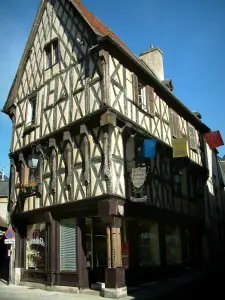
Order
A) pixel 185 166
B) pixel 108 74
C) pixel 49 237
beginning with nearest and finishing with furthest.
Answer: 1. pixel 108 74
2. pixel 49 237
3. pixel 185 166

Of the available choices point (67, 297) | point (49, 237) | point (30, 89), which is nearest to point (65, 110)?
point (30, 89)

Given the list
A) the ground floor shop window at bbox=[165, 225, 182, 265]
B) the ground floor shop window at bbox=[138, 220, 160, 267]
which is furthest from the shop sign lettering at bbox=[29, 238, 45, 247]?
the ground floor shop window at bbox=[165, 225, 182, 265]

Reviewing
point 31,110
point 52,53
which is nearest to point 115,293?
point 31,110

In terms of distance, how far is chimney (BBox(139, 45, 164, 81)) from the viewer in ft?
56.0

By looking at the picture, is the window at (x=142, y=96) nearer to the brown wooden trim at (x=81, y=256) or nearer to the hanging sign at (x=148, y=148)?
the hanging sign at (x=148, y=148)

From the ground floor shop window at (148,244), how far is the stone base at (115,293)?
234 cm

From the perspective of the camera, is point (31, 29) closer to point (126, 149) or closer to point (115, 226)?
point (126, 149)

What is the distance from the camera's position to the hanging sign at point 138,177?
9617mm

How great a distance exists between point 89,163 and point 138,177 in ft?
5.42

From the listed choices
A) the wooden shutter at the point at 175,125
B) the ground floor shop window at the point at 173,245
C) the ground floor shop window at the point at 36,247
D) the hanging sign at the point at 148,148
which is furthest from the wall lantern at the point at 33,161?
the wooden shutter at the point at 175,125

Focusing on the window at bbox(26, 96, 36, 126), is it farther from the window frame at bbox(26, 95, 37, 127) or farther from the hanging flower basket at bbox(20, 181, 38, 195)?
the hanging flower basket at bbox(20, 181, 38, 195)

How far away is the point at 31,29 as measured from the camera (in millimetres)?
14242

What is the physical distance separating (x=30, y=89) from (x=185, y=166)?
8043 mm

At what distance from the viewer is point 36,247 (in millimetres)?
12125
